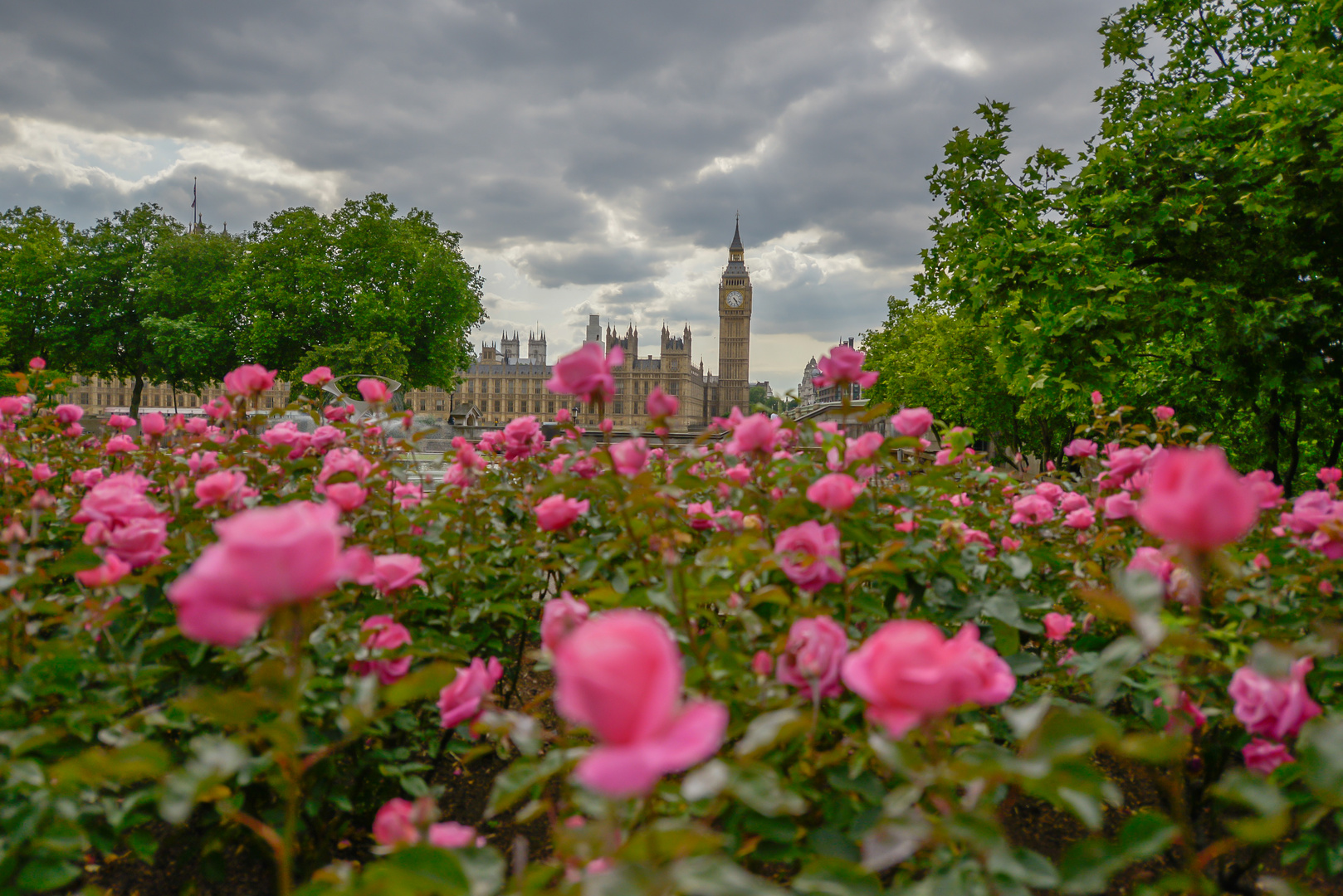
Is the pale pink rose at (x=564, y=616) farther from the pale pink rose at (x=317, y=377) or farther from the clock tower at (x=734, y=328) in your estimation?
A: the clock tower at (x=734, y=328)

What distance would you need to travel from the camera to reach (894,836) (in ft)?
3.06

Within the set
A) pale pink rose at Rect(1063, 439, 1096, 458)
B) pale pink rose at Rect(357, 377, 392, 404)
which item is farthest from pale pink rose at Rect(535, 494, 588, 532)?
pale pink rose at Rect(1063, 439, 1096, 458)

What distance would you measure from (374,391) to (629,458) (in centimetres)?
155

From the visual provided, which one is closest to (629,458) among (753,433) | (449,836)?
(753,433)

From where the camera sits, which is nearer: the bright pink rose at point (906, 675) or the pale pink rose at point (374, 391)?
the bright pink rose at point (906, 675)

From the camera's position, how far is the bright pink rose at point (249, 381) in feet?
8.91

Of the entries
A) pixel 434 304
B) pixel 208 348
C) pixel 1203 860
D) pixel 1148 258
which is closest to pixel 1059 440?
pixel 1148 258

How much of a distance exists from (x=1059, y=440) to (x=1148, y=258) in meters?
19.8

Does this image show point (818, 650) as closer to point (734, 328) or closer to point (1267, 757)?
point (1267, 757)

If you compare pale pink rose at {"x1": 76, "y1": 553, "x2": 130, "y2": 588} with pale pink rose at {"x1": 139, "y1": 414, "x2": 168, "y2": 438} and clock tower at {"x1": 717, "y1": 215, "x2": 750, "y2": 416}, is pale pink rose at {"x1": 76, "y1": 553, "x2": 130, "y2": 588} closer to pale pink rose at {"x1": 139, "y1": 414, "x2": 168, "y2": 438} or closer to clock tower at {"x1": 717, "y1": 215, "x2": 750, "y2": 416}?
pale pink rose at {"x1": 139, "y1": 414, "x2": 168, "y2": 438}

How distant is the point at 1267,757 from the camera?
1639 mm

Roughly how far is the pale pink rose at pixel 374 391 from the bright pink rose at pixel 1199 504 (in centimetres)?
270

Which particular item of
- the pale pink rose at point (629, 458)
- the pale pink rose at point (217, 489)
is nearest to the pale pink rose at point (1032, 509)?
the pale pink rose at point (629, 458)

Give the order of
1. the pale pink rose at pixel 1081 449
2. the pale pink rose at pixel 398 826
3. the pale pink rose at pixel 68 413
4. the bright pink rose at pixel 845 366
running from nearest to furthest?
1. the pale pink rose at pixel 398 826
2. the bright pink rose at pixel 845 366
3. the pale pink rose at pixel 1081 449
4. the pale pink rose at pixel 68 413
